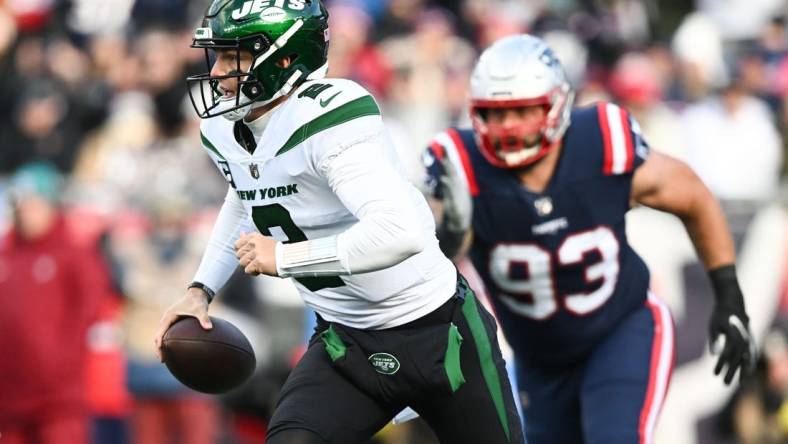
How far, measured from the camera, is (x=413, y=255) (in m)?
3.87

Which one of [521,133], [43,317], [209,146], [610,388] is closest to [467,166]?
[521,133]

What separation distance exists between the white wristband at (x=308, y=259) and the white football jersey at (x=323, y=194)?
0.20 meters

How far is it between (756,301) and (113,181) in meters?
3.78

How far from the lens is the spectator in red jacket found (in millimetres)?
7668

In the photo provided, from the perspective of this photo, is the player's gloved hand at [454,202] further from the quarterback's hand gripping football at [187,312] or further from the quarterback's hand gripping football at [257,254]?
the quarterback's hand gripping football at [257,254]

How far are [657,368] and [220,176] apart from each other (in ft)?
14.3

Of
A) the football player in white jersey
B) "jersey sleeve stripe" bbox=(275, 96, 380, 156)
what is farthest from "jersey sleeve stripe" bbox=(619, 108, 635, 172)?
"jersey sleeve stripe" bbox=(275, 96, 380, 156)

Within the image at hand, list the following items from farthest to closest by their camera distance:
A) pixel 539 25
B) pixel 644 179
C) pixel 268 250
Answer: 1. pixel 539 25
2. pixel 644 179
3. pixel 268 250

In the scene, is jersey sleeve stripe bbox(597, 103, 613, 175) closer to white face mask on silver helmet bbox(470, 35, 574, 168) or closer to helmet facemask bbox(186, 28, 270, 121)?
white face mask on silver helmet bbox(470, 35, 574, 168)

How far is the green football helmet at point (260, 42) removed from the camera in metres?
3.92

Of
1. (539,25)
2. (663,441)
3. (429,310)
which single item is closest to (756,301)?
(663,441)

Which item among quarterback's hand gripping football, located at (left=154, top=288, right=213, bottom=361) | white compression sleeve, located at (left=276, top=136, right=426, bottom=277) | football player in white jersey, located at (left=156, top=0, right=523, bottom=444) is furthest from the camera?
quarterback's hand gripping football, located at (left=154, top=288, right=213, bottom=361)

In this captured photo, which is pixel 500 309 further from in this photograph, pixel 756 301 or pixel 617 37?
pixel 617 37

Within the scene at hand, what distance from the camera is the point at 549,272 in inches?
196
